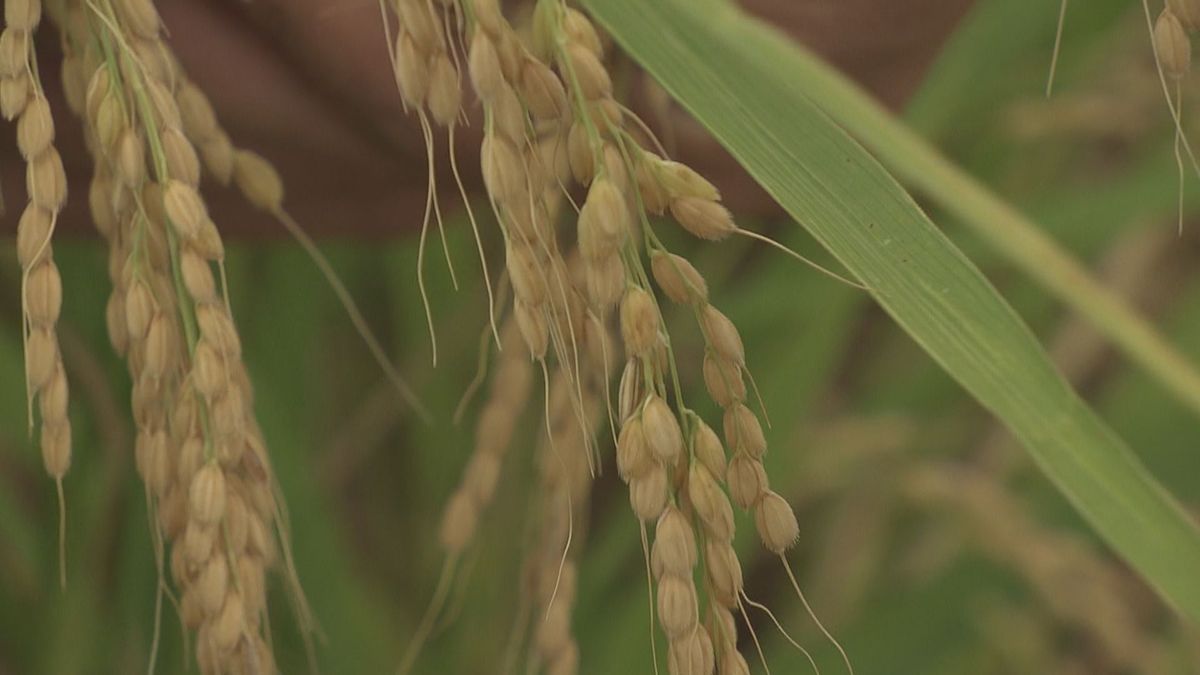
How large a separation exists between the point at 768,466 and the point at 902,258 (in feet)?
1.32

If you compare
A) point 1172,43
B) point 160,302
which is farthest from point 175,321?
point 1172,43

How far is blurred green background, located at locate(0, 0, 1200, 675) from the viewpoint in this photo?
0.67 m

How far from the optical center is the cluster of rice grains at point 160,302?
0.30m

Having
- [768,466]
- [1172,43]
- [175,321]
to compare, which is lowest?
[768,466]

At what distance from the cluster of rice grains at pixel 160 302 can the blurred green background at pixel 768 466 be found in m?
0.21

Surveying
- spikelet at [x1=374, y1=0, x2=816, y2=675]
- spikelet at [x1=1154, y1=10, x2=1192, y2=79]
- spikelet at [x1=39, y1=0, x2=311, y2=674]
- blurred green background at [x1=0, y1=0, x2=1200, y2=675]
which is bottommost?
blurred green background at [x1=0, y1=0, x2=1200, y2=675]

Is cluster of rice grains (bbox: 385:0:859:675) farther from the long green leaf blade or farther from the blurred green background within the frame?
the blurred green background

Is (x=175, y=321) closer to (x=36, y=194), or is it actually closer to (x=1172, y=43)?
(x=36, y=194)

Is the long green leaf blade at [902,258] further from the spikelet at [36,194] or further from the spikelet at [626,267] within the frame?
the spikelet at [36,194]

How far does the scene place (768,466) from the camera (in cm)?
70

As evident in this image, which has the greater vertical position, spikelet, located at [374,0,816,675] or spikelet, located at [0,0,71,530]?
spikelet, located at [374,0,816,675]

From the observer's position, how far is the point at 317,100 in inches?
16.7

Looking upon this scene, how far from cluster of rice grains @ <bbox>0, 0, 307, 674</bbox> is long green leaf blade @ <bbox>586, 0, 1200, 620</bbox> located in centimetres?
10

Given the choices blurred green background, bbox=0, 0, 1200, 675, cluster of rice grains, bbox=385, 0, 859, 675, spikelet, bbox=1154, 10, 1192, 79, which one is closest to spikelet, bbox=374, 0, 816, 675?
cluster of rice grains, bbox=385, 0, 859, 675
